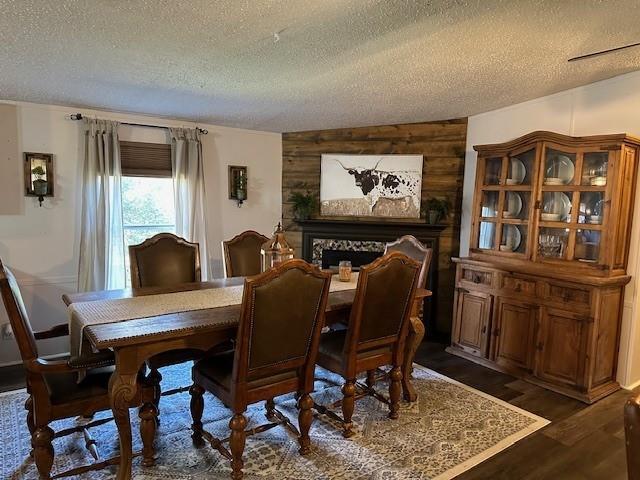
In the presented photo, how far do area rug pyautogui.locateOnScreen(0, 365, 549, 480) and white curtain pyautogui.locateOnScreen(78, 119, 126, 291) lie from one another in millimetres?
1123

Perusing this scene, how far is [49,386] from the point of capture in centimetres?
205

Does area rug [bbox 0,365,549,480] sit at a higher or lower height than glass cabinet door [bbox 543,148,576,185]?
lower

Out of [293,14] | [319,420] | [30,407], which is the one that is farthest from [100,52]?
[319,420]

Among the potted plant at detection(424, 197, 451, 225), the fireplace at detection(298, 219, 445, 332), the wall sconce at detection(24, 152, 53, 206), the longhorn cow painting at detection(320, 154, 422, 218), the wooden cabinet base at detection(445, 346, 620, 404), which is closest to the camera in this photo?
the wooden cabinet base at detection(445, 346, 620, 404)

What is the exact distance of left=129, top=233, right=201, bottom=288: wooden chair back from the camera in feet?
10.6

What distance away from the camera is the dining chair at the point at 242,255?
144 inches

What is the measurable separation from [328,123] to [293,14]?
2474 mm

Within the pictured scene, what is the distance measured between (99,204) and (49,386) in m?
2.19

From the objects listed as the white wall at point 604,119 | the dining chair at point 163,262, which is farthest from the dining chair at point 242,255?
the white wall at point 604,119

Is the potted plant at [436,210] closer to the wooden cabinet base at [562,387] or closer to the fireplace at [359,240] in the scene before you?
the fireplace at [359,240]

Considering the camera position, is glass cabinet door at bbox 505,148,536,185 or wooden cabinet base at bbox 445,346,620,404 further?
glass cabinet door at bbox 505,148,536,185

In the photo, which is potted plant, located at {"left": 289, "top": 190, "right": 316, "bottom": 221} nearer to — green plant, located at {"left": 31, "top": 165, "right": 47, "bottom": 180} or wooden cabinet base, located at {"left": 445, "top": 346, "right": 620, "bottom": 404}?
wooden cabinet base, located at {"left": 445, "top": 346, "right": 620, "bottom": 404}

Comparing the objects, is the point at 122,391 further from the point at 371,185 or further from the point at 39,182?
the point at 371,185

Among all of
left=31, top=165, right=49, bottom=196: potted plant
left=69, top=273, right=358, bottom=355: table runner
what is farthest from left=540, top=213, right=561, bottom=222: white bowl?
left=31, top=165, right=49, bottom=196: potted plant
